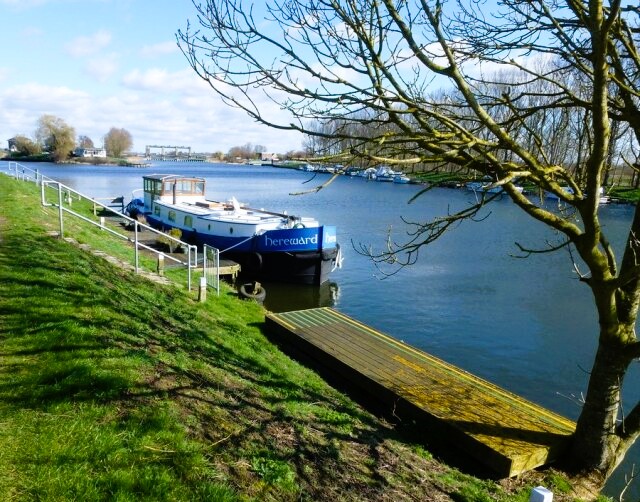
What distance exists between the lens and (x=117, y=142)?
6358 inches

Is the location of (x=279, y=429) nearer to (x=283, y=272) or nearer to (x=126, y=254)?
(x=126, y=254)

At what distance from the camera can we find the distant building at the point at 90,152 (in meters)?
144

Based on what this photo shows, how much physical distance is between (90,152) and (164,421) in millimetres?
166619

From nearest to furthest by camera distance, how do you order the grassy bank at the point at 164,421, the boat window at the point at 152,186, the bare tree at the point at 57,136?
1. the grassy bank at the point at 164,421
2. the boat window at the point at 152,186
3. the bare tree at the point at 57,136

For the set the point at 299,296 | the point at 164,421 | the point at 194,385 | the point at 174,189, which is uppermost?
the point at 174,189

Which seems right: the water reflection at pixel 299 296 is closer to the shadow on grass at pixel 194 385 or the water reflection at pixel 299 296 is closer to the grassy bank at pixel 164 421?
the shadow on grass at pixel 194 385

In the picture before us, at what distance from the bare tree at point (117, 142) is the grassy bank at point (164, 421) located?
549ft

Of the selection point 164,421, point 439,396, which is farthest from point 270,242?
point 164,421

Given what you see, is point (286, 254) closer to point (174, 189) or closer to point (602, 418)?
point (174, 189)

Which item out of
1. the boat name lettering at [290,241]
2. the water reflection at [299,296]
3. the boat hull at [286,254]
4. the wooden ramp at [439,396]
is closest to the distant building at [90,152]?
the boat hull at [286,254]

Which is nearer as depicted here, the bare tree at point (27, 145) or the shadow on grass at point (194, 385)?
the shadow on grass at point (194, 385)

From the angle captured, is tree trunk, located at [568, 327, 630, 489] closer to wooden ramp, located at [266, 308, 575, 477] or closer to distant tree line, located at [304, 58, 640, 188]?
wooden ramp, located at [266, 308, 575, 477]

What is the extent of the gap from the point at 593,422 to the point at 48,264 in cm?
867

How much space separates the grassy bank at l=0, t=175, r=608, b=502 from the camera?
3.83 meters
